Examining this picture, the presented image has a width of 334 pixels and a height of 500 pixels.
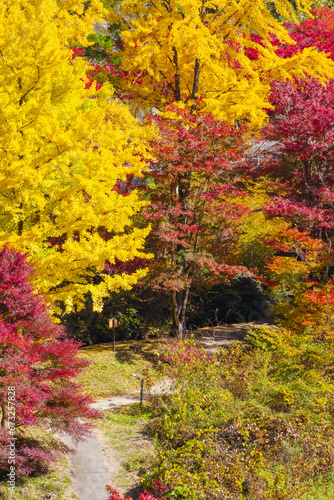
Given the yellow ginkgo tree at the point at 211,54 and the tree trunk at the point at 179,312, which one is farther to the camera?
the tree trunk at the point at 179,312

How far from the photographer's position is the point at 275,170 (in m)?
12.6

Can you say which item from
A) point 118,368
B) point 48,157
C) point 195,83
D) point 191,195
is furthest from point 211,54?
point 118,368

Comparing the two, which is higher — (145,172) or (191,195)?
(145,172)

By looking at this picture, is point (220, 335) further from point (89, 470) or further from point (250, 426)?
point (89, 470)

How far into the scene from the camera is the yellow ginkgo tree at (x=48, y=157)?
6.77m

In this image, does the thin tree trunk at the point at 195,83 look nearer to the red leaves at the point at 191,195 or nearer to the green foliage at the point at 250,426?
the red leaves at the point at 191,195

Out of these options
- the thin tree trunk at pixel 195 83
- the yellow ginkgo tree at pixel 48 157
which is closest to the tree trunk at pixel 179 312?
the yellow ginkgo tree at pixel 48 157

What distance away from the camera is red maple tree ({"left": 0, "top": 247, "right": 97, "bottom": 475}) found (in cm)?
527

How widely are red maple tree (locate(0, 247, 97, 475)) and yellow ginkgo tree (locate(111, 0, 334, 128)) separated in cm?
774

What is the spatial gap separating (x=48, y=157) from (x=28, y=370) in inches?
142

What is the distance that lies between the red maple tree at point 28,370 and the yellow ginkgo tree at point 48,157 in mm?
1210

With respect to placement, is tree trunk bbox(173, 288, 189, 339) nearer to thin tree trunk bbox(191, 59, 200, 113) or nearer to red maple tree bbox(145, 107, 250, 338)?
red maple tree bbox(145, 107, 250, 338)

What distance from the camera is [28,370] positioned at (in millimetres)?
5375

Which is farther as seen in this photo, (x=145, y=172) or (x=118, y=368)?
(x=145, y=172)
